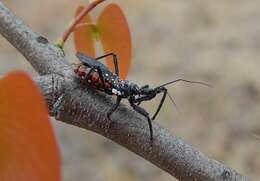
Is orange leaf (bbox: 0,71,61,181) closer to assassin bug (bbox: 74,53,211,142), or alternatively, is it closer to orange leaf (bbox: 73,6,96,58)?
assassin bug (bbox: 74,53,211,142)

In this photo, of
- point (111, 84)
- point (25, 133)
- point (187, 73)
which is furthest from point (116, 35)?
point (187, 73)

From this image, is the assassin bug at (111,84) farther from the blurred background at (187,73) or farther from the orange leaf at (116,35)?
the blurred background at (187,73)

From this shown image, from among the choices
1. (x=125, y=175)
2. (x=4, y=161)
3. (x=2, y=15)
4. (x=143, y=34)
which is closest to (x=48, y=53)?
(x=2, y=15)

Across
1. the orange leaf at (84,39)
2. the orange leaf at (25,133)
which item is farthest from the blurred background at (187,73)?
the orange leaf at (25,133)

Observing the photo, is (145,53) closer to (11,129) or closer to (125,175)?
(125,175)

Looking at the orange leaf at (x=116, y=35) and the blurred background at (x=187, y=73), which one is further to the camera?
the blurred background at (x=187, y=73)
